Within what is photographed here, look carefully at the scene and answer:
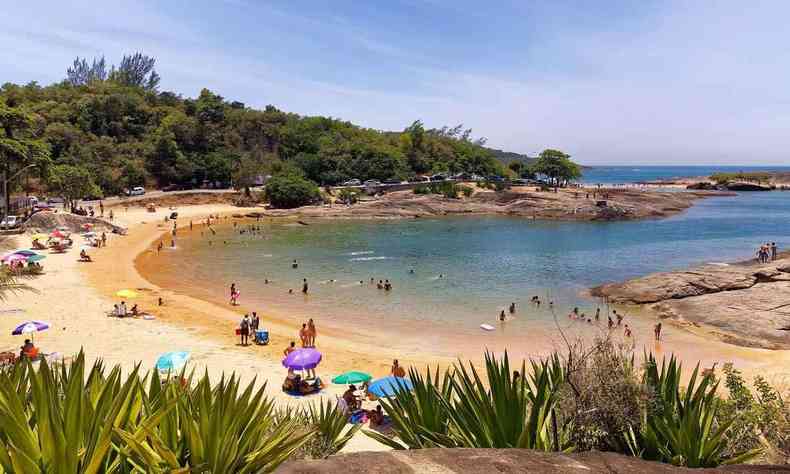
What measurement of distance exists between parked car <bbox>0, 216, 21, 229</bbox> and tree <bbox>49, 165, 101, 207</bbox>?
10635 mm

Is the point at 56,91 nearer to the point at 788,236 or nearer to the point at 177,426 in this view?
the point at 177,426

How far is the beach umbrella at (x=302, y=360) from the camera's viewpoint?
14531 mm

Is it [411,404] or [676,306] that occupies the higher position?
[411,404]

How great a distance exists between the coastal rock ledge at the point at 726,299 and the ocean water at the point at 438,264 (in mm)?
2373

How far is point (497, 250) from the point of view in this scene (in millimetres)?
46656

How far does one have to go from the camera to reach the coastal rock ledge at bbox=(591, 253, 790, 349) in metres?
21.8

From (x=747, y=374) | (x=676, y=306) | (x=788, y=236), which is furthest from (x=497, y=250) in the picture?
(x=788, y=236)

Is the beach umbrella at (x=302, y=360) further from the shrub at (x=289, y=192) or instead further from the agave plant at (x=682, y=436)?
the shrub at (x=289, y=192)

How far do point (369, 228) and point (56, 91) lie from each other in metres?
69.6

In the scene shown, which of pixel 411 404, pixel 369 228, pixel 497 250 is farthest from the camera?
pixel 369 228

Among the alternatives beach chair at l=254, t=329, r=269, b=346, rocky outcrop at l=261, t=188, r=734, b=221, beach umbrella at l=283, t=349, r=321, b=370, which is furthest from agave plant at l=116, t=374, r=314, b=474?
rocky outcrop at l=261, t=188, r=734, b=221

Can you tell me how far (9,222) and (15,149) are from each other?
7261mm

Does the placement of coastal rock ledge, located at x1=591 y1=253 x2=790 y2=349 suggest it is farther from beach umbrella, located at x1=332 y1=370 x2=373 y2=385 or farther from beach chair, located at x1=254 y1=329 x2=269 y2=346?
beach chair, located at x1=254 y1=329 x2=269 y2=346

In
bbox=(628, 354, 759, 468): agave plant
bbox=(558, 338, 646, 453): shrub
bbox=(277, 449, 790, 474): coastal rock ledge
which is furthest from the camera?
bbox=(558, 338, 646, 453): shrub
